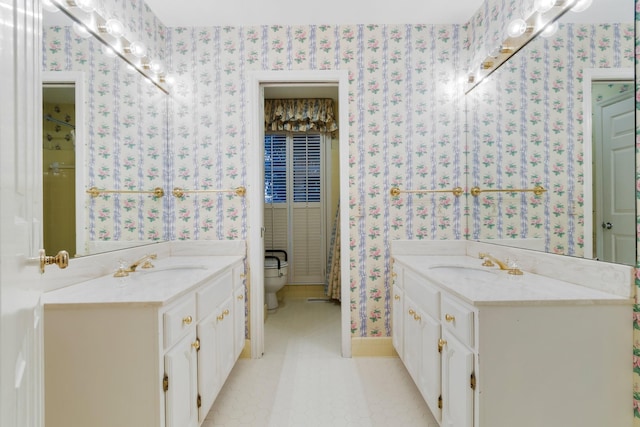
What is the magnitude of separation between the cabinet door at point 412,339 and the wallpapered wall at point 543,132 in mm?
712

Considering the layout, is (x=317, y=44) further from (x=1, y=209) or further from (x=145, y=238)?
(x=1, y=209)

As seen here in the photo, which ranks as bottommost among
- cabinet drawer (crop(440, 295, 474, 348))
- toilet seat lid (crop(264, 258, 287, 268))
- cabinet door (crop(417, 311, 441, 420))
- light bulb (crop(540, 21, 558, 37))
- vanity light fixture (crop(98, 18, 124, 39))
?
cabinet door (crop(417, 311, 441, 420))

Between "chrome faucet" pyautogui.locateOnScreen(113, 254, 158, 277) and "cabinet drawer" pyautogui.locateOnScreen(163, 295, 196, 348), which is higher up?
"chrome faucet" pyautogui.locateOnScreen(113, 254, 158, 277)

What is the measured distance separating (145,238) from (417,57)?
2260 mm

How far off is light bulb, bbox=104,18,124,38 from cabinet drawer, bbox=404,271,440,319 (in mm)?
2093

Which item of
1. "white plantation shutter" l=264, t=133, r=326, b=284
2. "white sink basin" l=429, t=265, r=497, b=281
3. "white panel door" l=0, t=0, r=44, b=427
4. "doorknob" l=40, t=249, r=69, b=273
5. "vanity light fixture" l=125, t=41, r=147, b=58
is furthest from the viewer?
"white plantation shutter" l=264, t=133, r=326, b=284

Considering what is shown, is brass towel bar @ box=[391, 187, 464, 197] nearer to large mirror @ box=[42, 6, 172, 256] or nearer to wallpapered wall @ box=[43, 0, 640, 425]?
wallpapered wall @ box=[43, 0, 640, 425]

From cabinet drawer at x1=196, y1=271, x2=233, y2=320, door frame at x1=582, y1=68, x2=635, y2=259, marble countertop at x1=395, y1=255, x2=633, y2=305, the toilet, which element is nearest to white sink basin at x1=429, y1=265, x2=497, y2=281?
marble countertop at x1=395, y1=255, x2=633, y2=305

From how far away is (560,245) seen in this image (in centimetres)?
146

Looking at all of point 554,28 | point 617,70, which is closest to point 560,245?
point 617,70

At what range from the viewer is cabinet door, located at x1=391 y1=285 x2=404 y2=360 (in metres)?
2.04

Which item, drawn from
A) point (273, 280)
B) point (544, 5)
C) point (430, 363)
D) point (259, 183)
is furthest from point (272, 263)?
point (544, 5)

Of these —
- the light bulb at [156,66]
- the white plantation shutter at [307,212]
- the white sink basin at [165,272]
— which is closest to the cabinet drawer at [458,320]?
the white sink basin at [165,272]

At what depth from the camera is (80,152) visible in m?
1.46
